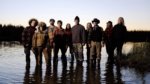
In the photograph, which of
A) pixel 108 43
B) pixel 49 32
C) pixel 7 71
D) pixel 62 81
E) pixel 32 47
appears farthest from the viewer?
pixel 108 43

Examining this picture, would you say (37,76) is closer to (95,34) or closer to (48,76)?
(48,76)

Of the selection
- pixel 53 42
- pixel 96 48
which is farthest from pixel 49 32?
pixel 96 48

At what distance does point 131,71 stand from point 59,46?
160 inches

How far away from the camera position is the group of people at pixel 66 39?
1739 centimetres

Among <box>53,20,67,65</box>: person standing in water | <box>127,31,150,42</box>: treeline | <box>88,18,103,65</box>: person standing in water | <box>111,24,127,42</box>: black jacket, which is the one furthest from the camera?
<box>127,31,150,42</box>: treeline

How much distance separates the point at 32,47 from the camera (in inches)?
691

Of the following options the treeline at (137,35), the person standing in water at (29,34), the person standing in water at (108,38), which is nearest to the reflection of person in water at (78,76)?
the person standing in water at (29,34)

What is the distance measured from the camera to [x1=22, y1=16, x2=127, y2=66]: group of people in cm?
1739

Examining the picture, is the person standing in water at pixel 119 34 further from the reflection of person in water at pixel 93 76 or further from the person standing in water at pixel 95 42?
the reflection of person in water at pixel 93 76

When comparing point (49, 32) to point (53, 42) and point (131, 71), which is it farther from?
point (131, 71)

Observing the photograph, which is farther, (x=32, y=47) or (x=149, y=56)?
(x=149, y=56)

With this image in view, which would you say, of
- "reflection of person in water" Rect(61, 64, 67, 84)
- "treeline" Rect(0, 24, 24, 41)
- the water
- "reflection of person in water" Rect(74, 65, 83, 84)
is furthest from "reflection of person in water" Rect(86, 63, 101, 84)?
"treeline" Rect(0, 24, 24, 41)

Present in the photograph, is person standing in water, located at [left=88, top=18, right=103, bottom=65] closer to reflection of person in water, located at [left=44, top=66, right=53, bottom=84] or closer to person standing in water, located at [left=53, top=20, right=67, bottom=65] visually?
person standing in water, located at [left=53, top=20, right=67, bottom=65]

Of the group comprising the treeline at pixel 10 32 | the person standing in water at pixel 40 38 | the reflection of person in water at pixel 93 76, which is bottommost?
the reflection of person in water at pixel 93 76
